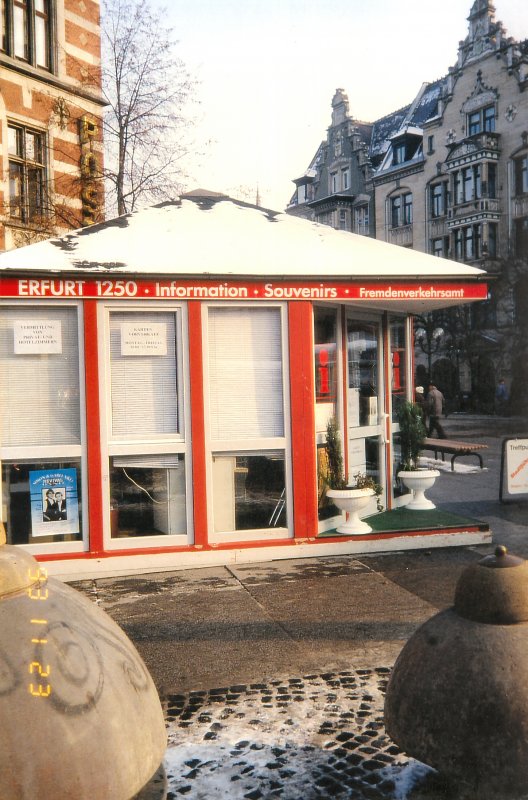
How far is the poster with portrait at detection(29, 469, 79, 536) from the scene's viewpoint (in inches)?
303

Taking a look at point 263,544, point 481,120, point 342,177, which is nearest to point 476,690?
point 263,544

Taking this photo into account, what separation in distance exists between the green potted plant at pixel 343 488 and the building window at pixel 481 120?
128 ft

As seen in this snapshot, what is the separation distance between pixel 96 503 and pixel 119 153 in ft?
48.8

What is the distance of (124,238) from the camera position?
8.50 m

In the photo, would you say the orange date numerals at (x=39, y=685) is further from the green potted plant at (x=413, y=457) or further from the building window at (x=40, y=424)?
the green potted plant at (x=413, y=457)

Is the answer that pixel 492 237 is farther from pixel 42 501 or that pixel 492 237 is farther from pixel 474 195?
pixel 42 501

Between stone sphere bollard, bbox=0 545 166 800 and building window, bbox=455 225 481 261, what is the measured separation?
42666mm

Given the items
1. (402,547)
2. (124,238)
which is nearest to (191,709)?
(402,547)

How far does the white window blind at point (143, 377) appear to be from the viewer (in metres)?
7.95

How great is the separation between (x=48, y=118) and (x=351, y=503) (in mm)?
15423

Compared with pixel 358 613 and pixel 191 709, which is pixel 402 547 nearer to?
pixel 358 613

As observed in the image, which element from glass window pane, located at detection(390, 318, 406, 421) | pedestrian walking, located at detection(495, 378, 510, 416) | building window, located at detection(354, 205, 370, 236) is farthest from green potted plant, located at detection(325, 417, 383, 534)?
building window, located at detection(354, 205, 370, 236)

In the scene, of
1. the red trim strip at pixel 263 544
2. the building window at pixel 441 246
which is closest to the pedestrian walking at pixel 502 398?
the building window at pixel 441 246

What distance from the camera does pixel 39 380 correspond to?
7.77 metres
